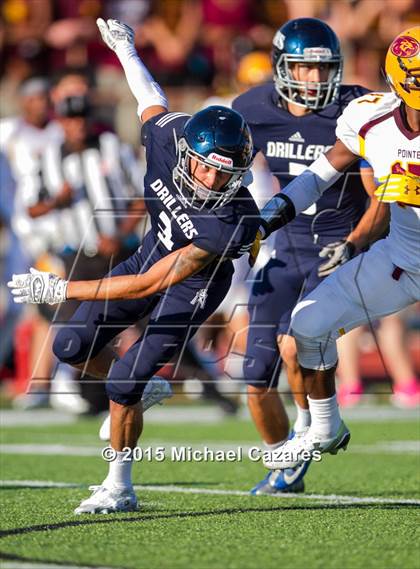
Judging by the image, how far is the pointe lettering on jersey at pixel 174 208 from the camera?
4824mm

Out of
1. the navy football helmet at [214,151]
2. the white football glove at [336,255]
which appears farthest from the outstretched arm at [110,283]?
the white football glove at [336,255]

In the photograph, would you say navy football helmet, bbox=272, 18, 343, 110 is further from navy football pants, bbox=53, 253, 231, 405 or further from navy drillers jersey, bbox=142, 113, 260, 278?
navy football pants, bbox=53, 253, 231, 405

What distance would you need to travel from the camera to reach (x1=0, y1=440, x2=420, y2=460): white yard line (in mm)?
7199

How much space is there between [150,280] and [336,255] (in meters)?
1.12

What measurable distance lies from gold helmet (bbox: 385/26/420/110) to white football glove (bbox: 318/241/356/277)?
92 cm

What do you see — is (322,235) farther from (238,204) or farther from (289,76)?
(238,204)

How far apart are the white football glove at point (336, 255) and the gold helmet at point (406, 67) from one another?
0.92 m

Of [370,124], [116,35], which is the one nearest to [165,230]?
[370,124]

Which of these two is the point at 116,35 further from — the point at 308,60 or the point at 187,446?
the point at 187,446

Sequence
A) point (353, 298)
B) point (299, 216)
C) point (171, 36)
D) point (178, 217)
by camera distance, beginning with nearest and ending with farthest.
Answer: point (178, 217) < point (353, 298) < point (299, 216) < point (171, 36)

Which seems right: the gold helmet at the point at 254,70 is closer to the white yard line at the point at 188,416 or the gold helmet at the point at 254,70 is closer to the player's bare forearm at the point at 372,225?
the white yard line at the point at 188,416

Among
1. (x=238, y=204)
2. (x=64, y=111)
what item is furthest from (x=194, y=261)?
(x=64, y=111)

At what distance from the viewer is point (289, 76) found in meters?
5.80

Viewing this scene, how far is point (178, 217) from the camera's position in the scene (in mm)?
4914
